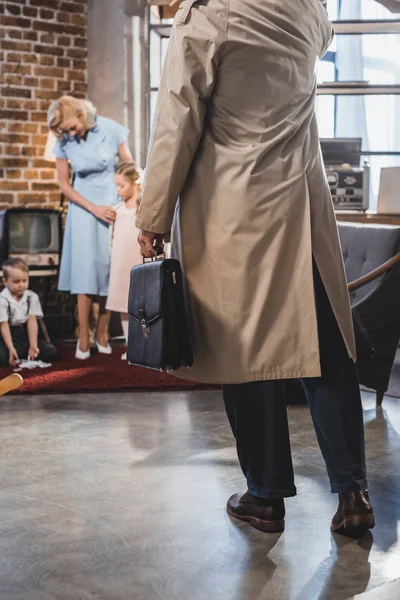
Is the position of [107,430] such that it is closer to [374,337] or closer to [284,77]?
[374,337]

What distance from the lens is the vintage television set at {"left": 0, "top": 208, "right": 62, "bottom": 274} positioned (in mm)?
5734

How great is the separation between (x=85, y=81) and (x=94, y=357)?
228 centimetres

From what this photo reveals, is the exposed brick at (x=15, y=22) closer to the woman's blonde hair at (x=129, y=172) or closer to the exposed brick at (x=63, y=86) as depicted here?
the exposed brick at (x=63, y=86)

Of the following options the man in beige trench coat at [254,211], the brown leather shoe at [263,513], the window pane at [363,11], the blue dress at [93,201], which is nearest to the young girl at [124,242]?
the blue dress at [93,201]

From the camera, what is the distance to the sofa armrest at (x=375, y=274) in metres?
3.51

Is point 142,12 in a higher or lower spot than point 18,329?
higher

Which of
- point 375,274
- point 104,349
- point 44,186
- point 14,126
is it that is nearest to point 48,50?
point 14,126

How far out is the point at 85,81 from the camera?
6406mm

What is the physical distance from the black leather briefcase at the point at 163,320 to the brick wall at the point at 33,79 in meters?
4.27

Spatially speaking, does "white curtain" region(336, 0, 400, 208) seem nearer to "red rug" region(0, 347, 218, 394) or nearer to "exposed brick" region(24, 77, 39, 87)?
"exposed brick" region(24, 77, 39, 87)

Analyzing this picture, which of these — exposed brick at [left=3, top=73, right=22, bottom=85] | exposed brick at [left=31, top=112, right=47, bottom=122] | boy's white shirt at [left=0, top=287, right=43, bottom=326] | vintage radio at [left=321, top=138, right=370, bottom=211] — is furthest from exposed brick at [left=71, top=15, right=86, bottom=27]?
boy's white shirt at [left=0, top=287, right=43, bottom=326]

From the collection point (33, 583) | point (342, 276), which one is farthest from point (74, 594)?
point (342, 276)

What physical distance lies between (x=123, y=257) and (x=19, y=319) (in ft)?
2.35

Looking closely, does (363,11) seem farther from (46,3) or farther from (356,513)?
(356,513)
